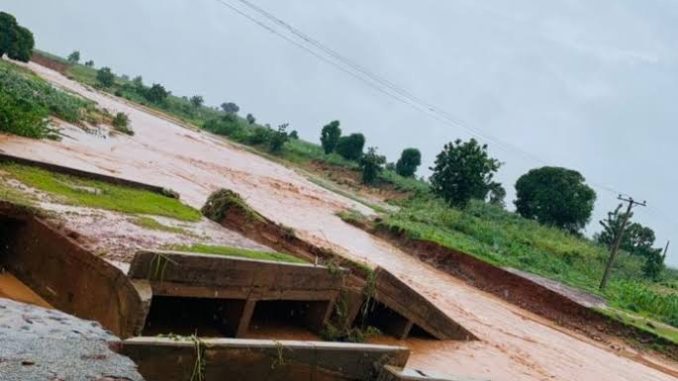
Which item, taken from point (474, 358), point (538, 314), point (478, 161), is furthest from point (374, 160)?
point (474, 358)

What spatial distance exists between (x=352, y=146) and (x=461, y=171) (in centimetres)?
2223

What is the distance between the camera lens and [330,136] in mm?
61281

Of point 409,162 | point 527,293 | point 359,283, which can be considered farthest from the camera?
point 409,162

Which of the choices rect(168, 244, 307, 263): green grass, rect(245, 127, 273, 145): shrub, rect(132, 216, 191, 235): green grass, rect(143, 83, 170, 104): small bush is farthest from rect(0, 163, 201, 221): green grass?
rect(143, 83, 170, 104): small bush

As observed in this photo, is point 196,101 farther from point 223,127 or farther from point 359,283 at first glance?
point 359,283

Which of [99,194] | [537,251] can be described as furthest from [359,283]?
[537,251]

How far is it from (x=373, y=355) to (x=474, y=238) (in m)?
24.1

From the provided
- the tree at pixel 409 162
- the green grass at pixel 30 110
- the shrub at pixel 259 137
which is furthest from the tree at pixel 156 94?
the green grass at pixel 30 110

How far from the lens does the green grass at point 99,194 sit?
8719 millimetres

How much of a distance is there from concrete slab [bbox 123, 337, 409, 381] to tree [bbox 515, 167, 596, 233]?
3537cm

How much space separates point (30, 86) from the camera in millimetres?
28438

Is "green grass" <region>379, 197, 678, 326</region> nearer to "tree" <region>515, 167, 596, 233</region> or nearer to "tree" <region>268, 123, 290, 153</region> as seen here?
"tree" <region>515, 167, 596, 233</region>

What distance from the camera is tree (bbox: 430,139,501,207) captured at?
1410 inches

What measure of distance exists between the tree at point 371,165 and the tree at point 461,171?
12633mm
